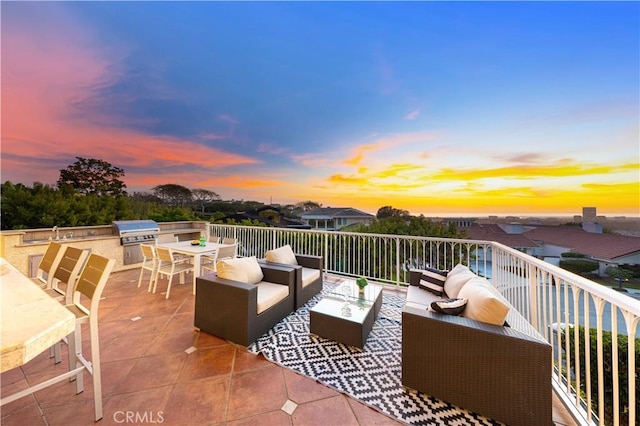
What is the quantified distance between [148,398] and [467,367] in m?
2.45

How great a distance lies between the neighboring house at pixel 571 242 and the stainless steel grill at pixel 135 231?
23.2 feet

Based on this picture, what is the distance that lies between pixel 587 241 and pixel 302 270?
170 inches

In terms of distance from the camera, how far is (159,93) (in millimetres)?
5746

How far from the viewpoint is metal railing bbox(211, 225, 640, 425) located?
1310mm

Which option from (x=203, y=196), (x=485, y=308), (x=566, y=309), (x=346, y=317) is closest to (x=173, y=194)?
(x=203, y=196)

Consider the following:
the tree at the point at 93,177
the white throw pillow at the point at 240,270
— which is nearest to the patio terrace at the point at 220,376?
the white throw pillow at the point at 240,270

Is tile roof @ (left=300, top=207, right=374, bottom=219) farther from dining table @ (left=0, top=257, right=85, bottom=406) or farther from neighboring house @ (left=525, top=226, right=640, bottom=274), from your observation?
dining table @ (left=0, top=257, right=85, bottom=406)

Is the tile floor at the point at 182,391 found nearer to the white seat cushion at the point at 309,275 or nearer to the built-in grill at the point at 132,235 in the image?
the white seat cushion at the point at 309,275

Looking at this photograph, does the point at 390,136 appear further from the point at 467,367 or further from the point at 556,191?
the point at 467,367

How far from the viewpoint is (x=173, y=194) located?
29.6ft

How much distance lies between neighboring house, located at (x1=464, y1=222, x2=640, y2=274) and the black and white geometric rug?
2.09 m

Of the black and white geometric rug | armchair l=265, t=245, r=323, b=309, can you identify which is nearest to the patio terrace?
the black and white geometric rug

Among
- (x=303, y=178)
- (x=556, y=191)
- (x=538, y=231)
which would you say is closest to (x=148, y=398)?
(x=538, y=231)

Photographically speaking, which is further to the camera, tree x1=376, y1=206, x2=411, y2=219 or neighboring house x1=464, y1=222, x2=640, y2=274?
tree x1=376, y1=206, x2=411, y2=219
